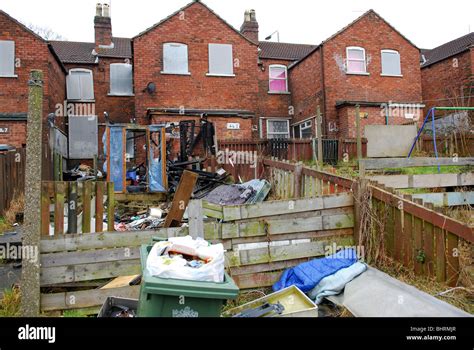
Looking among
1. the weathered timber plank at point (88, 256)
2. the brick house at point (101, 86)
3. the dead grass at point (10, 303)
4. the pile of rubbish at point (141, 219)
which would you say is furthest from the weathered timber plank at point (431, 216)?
the brick house at point (101, 86)

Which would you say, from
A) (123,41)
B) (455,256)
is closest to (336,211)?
(455,256)

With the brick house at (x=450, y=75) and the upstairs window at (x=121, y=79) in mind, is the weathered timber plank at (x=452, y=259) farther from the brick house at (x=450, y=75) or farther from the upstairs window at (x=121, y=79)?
the upstairs window at (x=121, y=79)

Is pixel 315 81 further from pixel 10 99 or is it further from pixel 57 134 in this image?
pixel 10 99

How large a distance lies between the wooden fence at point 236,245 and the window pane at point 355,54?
50.1 ft

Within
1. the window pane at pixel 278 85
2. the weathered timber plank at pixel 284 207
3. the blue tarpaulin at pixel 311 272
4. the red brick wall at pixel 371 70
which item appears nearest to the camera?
the blue tarpaulin at pixel 311 272

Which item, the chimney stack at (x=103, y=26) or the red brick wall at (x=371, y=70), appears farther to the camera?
the chimney stack at (x=103, y=26)

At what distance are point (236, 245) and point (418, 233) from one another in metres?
2.30

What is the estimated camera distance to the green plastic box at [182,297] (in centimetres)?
269

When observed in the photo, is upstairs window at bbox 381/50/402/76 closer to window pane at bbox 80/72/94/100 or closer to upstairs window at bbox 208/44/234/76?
upstairs window at bbox 208/44/234/76

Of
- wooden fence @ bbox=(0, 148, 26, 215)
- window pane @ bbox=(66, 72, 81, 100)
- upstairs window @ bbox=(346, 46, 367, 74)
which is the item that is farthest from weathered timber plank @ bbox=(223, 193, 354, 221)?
window pane @ bbox=(66, 72, 81, 100)

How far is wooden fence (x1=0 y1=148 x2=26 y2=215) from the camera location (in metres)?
9.69

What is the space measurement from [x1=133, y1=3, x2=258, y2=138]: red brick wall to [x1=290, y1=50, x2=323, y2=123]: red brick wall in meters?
3.26

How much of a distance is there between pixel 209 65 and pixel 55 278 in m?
14.8

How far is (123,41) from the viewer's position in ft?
75.7
